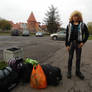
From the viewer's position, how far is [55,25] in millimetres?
43781

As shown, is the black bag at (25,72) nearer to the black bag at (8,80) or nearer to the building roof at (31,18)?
the black bag at (8,80)

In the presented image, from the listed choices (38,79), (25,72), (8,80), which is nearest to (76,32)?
(38,79)

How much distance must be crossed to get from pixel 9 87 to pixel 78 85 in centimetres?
167

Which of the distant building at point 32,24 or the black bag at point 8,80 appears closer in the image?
the black bag at point 8,80

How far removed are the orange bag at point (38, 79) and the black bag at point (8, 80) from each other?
16.0 inches

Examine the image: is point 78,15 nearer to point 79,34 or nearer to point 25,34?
point 79,34

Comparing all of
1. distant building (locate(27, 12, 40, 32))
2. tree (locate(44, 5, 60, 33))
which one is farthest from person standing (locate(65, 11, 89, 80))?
distant building (locate(27, 12, 40, 32))

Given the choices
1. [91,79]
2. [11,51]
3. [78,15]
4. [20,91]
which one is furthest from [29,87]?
[78,15]

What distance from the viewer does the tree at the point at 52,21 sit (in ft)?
144

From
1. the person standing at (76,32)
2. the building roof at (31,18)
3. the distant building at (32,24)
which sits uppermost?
the building roof at (31,18)

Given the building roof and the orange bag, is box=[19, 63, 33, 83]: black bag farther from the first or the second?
the building roof

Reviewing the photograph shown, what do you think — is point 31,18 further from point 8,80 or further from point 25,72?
point 8,80

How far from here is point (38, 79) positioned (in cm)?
253

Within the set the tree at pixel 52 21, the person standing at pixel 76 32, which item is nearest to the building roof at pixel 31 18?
the tree at pixel 52 21
